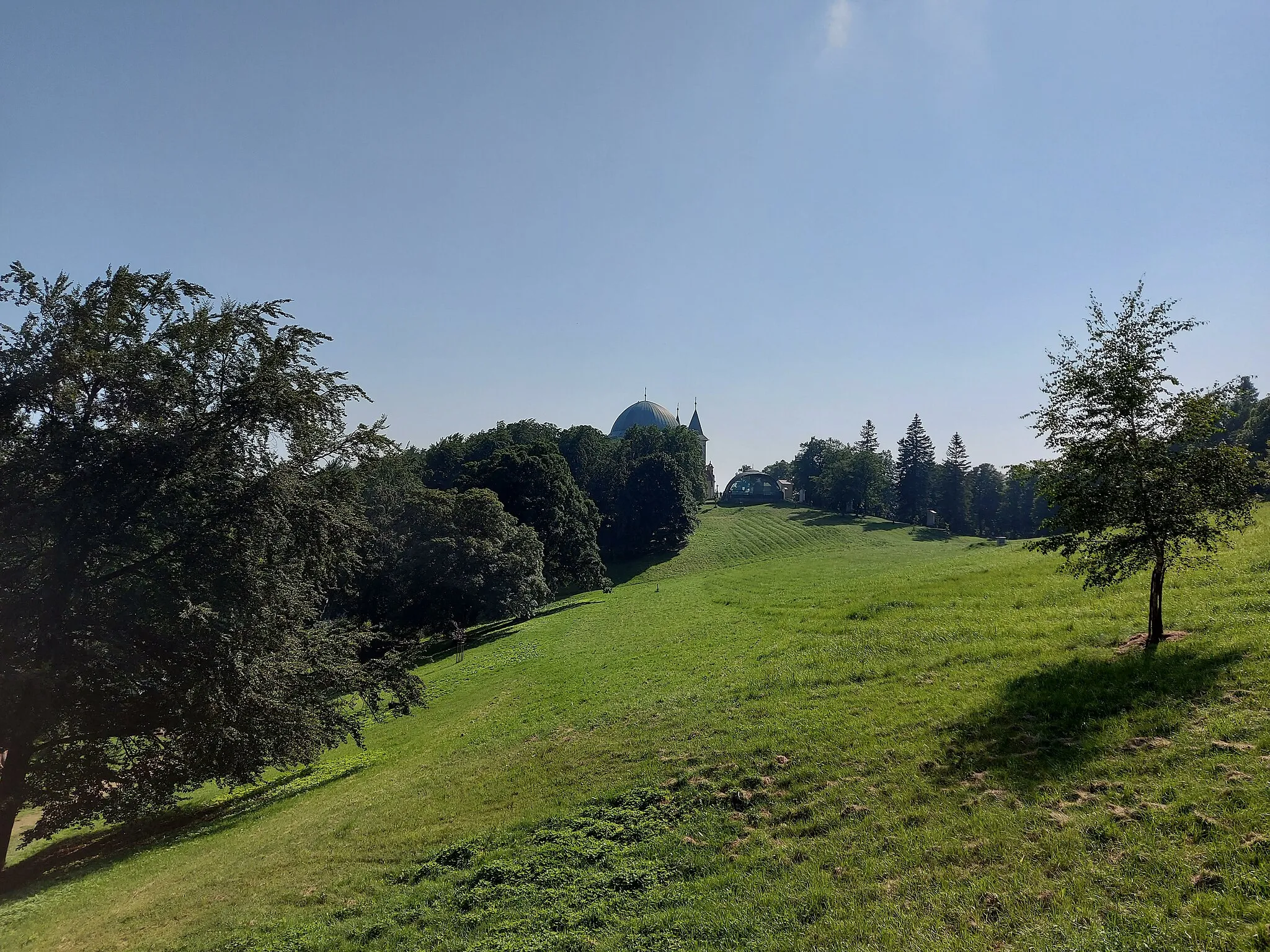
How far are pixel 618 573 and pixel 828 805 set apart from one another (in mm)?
65199

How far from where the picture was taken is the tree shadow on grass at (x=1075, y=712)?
9977 millimetres

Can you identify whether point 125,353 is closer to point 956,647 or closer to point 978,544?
point 956,647

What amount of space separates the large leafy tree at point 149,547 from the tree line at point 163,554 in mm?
49

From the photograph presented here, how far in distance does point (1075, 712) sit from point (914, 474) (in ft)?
327

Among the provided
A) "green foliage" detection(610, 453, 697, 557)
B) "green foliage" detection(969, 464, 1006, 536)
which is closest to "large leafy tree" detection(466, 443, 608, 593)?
"green foliage" detection(610, 453, 697, 557)

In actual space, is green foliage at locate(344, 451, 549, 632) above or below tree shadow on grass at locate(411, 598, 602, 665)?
above

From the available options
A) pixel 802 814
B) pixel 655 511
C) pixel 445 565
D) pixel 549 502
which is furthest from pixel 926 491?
pixel 802 814

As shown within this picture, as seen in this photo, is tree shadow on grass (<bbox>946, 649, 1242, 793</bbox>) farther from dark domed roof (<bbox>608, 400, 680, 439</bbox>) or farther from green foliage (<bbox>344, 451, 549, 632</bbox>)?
dark domed roof (<bbox>608, 400, 680, 439</bbox>)

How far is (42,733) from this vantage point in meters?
16.8

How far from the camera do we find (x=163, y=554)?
50.1 feet

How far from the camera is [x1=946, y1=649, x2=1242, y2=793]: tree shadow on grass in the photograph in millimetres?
9977

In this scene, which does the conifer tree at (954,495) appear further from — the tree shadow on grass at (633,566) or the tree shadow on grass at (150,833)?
the tree shadow on grass at (150,833)

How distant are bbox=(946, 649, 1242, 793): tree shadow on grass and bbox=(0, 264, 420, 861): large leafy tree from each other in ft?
54.7

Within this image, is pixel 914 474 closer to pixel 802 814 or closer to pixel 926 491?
pixel 926 491
